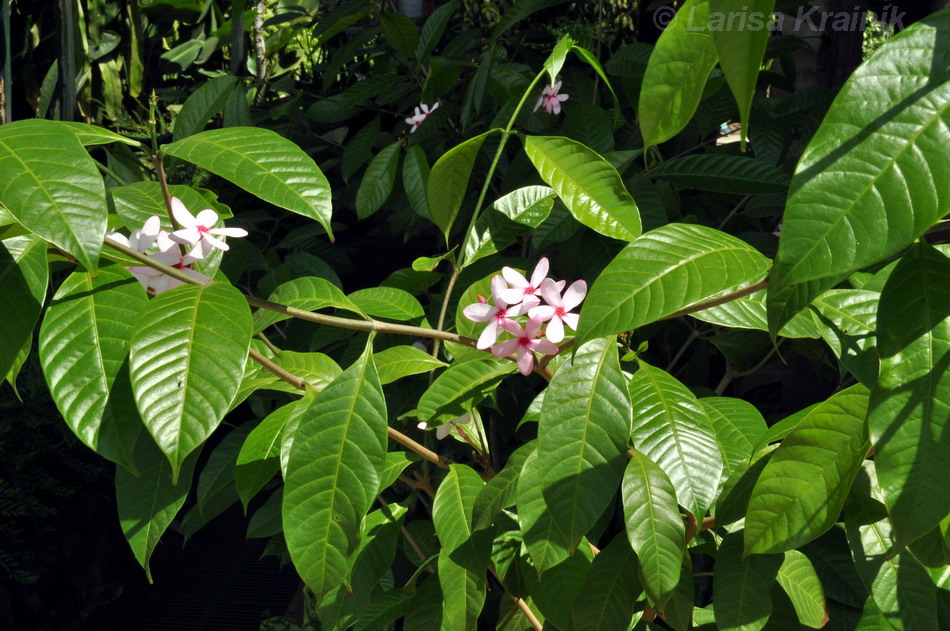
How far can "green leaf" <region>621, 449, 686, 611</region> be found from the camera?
1.99 feet

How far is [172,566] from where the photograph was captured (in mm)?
2277

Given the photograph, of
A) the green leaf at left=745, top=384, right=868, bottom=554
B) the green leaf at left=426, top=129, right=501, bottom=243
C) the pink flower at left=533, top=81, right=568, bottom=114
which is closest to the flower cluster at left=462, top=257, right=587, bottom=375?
the green leaf at left=426, top=129, right=501, bottom=243

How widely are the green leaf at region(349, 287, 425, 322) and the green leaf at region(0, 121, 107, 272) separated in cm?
37

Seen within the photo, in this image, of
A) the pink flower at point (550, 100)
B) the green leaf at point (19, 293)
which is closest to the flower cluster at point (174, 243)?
the green leaf at point (19, 293)

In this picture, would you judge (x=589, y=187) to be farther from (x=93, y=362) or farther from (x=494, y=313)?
(x=93, y=362)

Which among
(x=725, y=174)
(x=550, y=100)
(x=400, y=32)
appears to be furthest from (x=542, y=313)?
(x=400, y=32)

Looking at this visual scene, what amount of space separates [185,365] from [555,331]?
1.02ft

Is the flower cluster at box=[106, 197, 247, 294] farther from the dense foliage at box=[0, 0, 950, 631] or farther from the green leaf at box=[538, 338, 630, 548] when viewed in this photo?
the green leaf at box=[538, 338, 630, 548]

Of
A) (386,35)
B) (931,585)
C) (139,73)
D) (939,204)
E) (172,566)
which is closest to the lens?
(939,204)

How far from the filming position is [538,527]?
2.03ft

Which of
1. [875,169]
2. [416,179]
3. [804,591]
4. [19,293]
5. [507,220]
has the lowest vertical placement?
[804,591]

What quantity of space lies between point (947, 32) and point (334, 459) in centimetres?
46

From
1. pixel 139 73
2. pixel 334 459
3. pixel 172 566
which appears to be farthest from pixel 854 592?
pixel 139 73

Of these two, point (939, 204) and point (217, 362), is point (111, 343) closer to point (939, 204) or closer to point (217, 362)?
point (217, 362)
